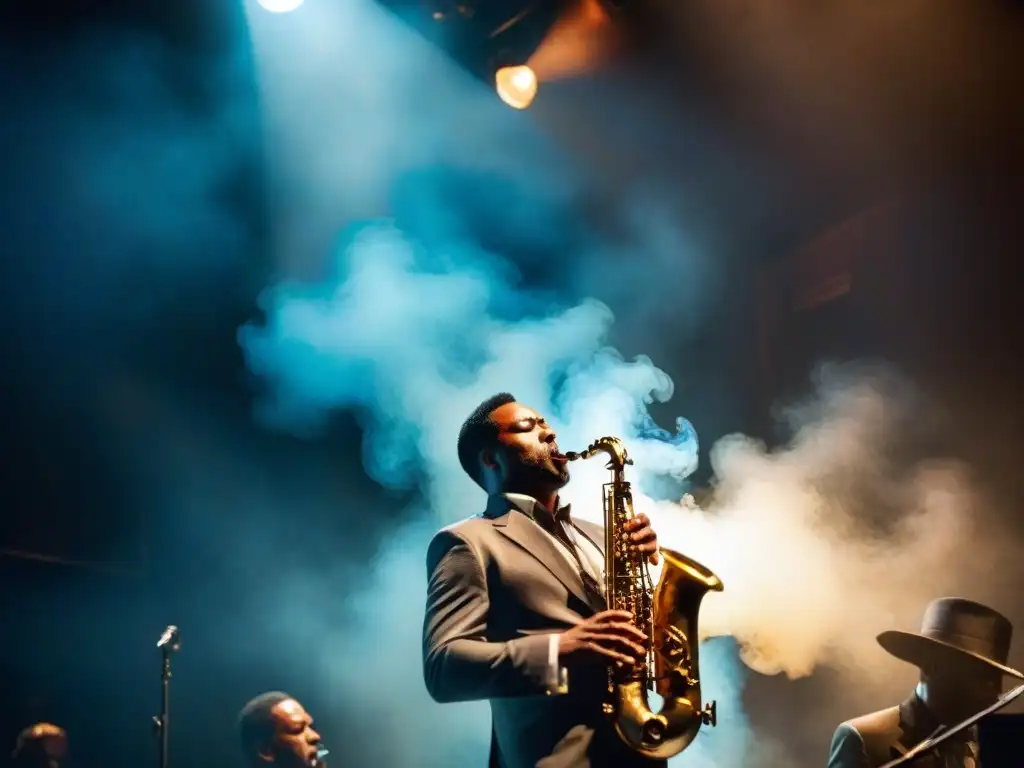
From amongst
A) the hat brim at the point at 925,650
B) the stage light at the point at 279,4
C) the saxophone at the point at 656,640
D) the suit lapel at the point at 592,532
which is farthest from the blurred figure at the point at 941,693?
the stage light at the point at 279,4

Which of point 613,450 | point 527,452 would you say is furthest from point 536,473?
point 613,450

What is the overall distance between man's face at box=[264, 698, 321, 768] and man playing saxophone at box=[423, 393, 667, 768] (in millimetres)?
2415

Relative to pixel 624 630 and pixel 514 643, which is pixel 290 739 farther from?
pixel 624 630

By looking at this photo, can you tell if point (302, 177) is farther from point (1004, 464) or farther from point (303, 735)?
point (1004, 464)

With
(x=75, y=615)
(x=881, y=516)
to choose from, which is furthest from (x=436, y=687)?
(x=881, y=516)

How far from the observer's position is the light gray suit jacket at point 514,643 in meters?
2.80

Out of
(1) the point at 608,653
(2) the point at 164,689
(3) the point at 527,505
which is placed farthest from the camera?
(2) the point at 164,689

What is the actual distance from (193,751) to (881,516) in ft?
15.5

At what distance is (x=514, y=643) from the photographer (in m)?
2.82

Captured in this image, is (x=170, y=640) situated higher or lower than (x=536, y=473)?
lower

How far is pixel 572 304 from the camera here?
7285 millimetres

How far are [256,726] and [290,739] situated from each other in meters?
0.21

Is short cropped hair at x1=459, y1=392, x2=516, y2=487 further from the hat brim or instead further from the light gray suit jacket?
the hat brim

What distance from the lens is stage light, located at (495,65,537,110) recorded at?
7059 mm
